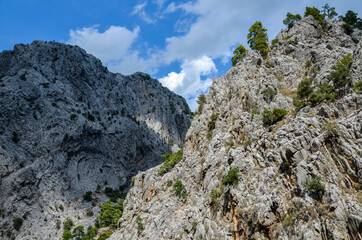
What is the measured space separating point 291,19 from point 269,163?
55.2 metres

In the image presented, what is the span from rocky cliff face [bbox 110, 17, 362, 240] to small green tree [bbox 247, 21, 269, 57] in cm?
264

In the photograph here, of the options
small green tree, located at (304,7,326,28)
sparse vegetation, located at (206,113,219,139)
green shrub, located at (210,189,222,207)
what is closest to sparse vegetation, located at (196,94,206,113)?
sparse vegetation, located at (206,113,219,139)

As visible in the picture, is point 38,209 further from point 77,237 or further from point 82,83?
point 82,83

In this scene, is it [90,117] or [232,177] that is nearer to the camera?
[232,177]

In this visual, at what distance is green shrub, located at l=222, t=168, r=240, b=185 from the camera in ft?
121

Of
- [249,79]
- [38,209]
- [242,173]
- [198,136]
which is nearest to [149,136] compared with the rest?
[38,209]

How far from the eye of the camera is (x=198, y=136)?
56625 mm

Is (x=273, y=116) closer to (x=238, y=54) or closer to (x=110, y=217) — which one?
(x=238, y=54)

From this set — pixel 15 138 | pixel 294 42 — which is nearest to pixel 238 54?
pixel 294 42

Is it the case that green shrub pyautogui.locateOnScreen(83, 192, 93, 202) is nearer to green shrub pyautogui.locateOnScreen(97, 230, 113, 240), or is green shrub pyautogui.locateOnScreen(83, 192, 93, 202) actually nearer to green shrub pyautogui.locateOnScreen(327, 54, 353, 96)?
green shrub pyautogui.locateOnScreen(97, 230, 113, 240)

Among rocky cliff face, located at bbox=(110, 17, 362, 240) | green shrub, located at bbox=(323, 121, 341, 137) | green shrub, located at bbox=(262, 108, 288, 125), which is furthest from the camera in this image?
green shrub, located at bbox=(262, 108, 288, 125)

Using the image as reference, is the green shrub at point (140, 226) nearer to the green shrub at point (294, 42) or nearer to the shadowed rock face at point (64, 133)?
the shadowed rock face at point (64, 133)

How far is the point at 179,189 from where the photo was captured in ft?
159

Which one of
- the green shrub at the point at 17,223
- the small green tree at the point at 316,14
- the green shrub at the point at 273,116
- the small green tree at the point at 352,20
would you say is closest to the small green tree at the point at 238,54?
the small green tree at the point at 316,14
